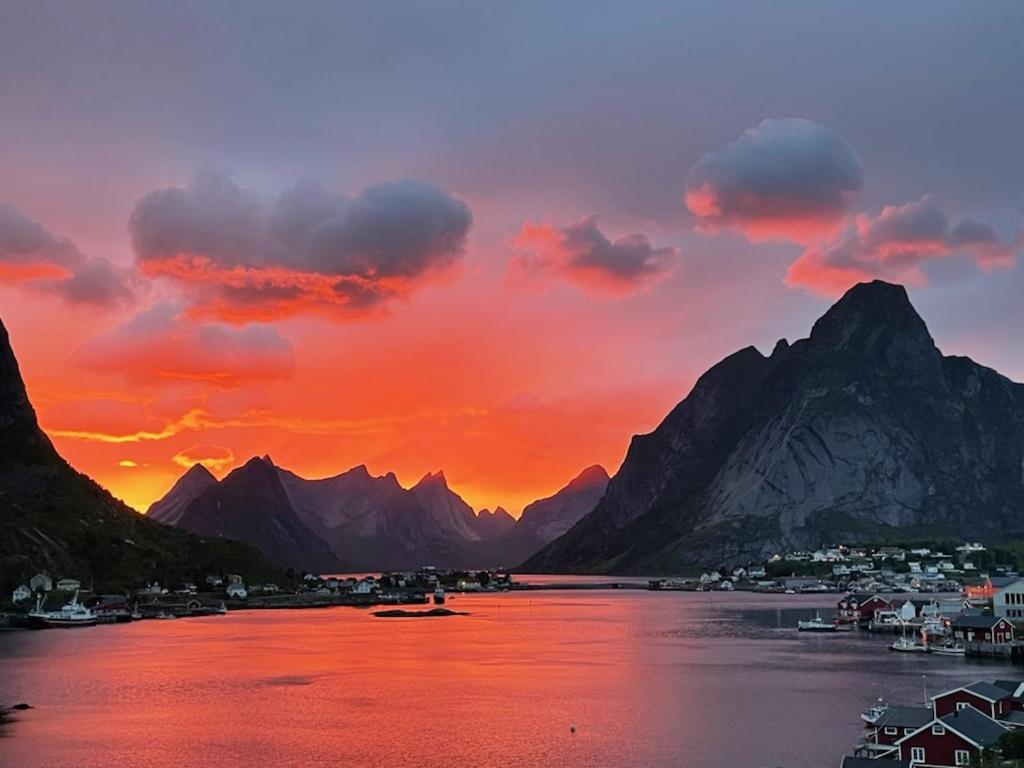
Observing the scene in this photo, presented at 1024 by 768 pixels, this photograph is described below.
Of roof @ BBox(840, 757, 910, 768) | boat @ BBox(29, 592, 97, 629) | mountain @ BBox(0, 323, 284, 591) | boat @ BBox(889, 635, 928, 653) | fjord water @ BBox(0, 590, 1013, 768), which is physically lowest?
boat @ BBox(29, 592, 97, 629)

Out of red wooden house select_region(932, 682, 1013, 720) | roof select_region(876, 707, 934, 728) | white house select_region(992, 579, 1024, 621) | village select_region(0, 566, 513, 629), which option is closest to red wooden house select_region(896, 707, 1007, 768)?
roof select_region(876, 707, 934, 728)

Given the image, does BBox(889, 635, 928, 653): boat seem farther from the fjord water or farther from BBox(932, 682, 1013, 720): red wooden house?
BBox(932, 682, 1013, 720): red wooden house

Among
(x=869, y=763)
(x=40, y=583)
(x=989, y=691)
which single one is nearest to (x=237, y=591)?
(x=40, y=583)

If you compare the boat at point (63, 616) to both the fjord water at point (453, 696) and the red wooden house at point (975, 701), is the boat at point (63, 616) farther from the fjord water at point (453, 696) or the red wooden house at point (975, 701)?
the red wooden house at point (975, 701)

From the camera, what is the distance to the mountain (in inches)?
6088

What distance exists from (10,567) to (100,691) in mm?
91497

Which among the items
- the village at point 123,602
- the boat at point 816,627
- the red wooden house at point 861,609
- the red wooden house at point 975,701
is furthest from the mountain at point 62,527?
the red wooden house at point 975,701

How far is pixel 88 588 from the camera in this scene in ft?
520

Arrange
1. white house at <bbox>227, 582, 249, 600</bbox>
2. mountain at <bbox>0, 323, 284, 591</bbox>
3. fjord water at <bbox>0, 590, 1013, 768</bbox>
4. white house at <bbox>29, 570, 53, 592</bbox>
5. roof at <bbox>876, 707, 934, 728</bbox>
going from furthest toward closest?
white house at <bbox>227, 582, 249, 600</bbox>, mountain at <bbox>0, 323, 284, 591</bbox>, white house at <bbox>29, 570, 53, 592</bbox>, fjord water at <bbox>0, 590, 1013, 768</bbox>, roof at <bbox>876, 707, 934, 728</bbox>

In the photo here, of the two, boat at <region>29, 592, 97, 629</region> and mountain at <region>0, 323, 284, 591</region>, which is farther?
mountain at <region>0, 323, 284, 591</region>

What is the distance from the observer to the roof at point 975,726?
37312 millimetres

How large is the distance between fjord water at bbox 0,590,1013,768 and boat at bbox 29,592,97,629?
13606mm

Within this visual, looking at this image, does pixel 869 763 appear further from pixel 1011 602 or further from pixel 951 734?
pixel 1011 602

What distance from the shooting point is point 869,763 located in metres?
35.4
